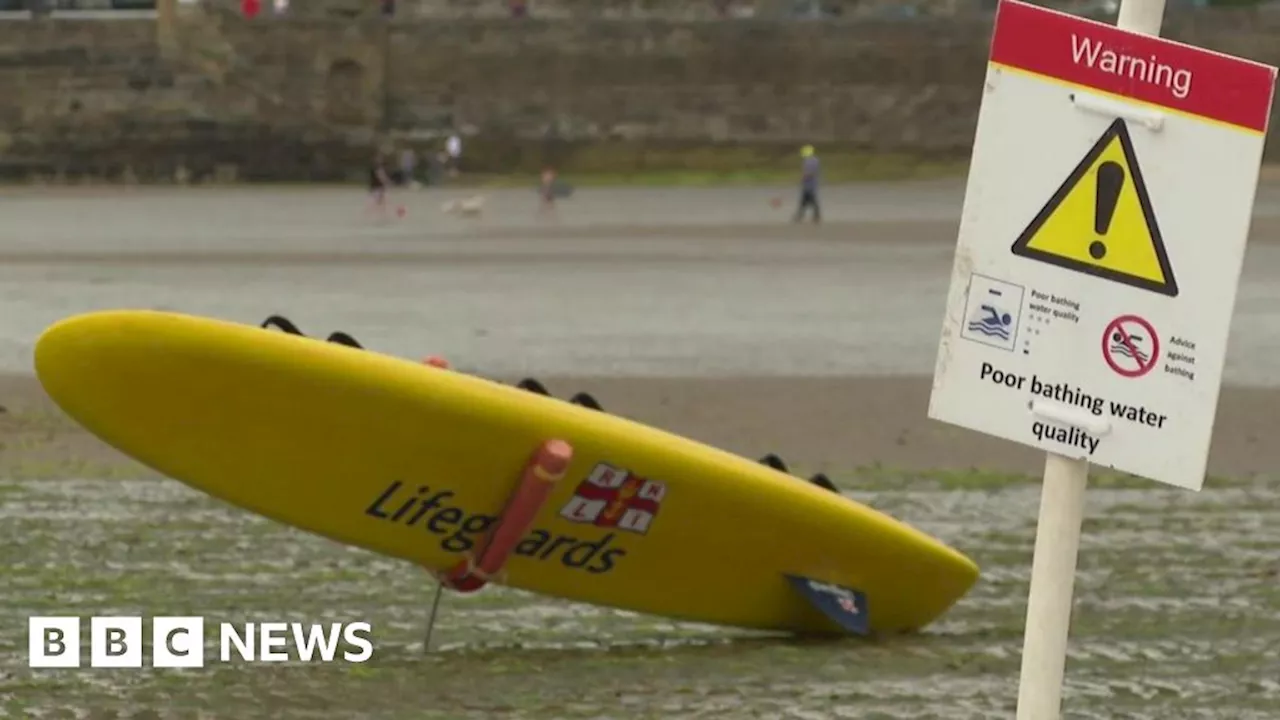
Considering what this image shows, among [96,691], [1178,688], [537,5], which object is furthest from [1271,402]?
[537,5]

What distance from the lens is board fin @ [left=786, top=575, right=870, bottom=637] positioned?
26.2ft

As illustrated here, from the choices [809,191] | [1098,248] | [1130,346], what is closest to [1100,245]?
[1098,248]

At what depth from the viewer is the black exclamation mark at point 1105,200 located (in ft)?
13.5

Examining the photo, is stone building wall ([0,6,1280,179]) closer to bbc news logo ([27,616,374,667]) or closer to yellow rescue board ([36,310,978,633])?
bbc news logo ([27,616,374,667])

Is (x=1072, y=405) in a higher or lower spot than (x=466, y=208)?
higher

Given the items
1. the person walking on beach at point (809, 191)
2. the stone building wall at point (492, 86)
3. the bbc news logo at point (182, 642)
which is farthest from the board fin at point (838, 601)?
the stone building wall at point (492, 86)

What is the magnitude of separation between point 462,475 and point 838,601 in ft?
4.36

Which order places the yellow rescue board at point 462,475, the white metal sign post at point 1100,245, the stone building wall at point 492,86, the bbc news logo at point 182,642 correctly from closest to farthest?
the white metal sign post at point 1100,245 < the yellow rescue board at point 462,475 < the bbc news logo at point 182,642 < the stone building wall at point 492,86

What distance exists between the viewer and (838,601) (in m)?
8.00

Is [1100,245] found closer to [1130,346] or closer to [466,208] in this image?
[1130,346]

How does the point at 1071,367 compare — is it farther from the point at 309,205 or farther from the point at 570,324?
the point at 309,205

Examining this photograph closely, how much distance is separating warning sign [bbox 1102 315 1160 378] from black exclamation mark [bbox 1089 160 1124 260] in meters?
0.12

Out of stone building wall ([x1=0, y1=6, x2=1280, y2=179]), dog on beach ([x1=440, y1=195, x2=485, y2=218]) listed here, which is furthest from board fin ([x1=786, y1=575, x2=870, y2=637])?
stone building wall ([x1=0, y1=6, x2=1280, y2=179])

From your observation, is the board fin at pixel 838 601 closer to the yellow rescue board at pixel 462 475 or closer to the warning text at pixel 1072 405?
the yellow rescue board at pixel 462 475
